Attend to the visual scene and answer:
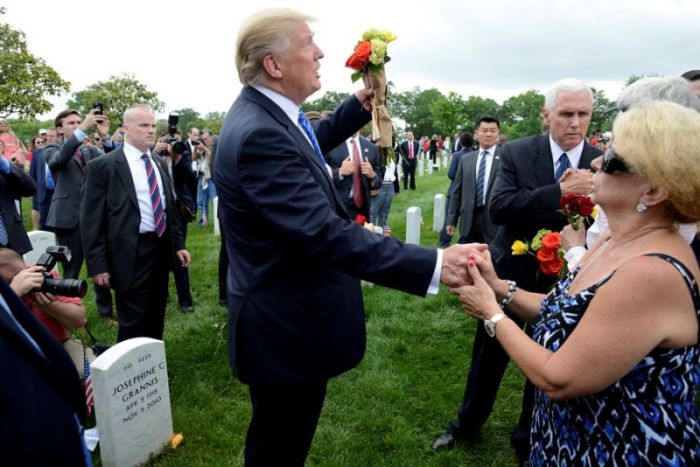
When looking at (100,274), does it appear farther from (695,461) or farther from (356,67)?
(695,461)

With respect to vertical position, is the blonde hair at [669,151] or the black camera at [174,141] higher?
the blonde hair at [669,151]

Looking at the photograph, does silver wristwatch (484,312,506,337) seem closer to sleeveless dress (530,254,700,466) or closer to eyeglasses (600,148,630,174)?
sleeveless dress (530,254,700,466)

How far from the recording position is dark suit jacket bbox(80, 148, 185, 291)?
4.34 m

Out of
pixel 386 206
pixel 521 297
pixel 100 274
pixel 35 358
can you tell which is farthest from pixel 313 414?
pixel 386 206

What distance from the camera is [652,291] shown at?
1.60 metres

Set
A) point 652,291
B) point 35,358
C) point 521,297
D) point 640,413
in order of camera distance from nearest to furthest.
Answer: point 35,358, point 652,291, point 640,413, point 521,297

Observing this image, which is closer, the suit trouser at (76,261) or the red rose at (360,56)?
the red rose at (360,56)

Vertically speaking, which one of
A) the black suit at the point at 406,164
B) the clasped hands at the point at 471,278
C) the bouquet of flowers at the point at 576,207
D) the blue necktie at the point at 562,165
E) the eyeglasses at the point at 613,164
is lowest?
the black suit at the point at 406,164

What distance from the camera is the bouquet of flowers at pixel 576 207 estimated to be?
2670mm

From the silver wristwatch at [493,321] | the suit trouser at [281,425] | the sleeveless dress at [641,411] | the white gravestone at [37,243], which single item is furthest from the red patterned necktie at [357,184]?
the sleeveless dress at [641,411]

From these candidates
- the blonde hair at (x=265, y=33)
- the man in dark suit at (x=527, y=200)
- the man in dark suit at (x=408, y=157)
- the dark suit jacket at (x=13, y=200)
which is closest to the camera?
the blonde hair at (x=265, y=33)

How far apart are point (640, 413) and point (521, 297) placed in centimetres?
81

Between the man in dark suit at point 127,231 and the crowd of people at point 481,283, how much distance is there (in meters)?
0.68

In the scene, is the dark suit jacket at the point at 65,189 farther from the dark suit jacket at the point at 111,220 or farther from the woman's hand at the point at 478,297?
the woman's hand at the point at 478,297
